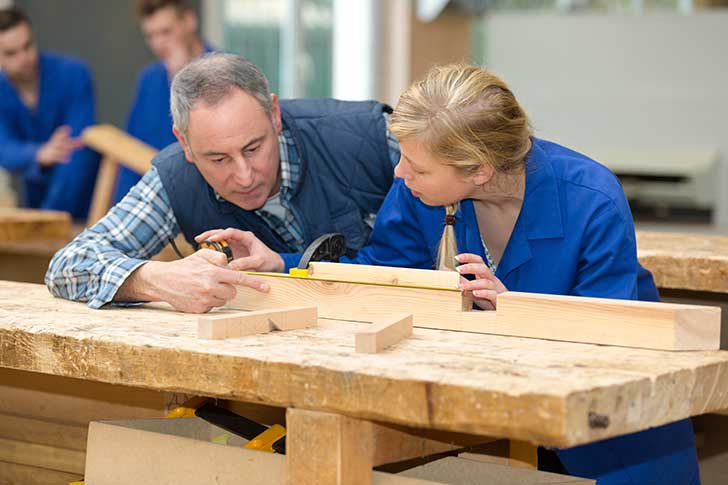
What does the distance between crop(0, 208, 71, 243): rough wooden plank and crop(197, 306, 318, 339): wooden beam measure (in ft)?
9.08

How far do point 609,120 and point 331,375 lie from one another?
14.5 ft

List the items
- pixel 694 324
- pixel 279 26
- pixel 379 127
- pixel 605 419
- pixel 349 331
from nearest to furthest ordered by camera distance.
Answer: pixel 605 419, pixel 694 324, pixel 349 331, pixel 379 127, pixel 279 26

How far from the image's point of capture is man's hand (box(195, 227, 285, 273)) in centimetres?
238

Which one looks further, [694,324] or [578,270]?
[578,270]

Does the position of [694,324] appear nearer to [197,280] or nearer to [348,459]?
[348,459]

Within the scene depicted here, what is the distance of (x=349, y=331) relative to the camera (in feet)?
6.53

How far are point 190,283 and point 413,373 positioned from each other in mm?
730

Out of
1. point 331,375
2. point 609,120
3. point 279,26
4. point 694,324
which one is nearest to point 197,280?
point 331,375

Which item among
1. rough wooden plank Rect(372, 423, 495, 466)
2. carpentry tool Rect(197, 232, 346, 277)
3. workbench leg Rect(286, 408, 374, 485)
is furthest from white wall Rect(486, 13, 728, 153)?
workbench leg Rect(286, 408, 374, 485)

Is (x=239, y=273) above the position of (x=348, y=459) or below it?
above

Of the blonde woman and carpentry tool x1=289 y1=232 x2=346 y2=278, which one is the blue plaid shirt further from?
the blonde woman

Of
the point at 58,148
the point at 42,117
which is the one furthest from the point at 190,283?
the point at 42,117

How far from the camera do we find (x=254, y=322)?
6.37ft

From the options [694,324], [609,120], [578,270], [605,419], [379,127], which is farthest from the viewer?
[609,120]
